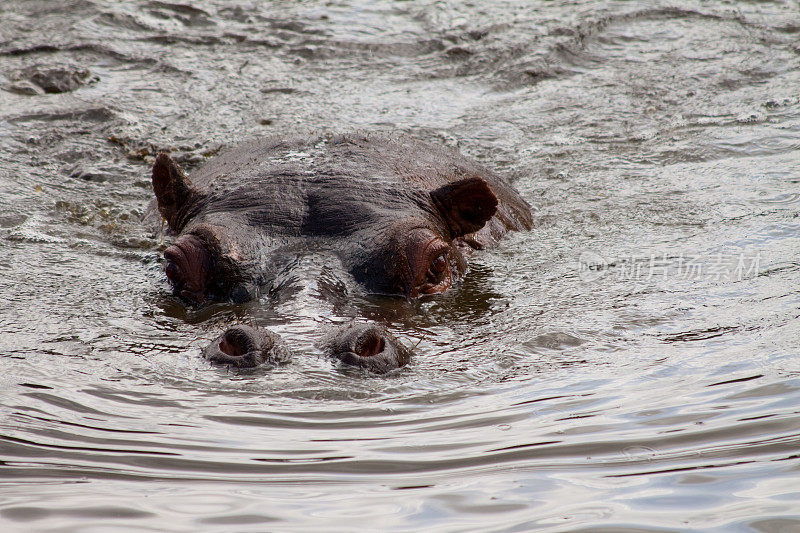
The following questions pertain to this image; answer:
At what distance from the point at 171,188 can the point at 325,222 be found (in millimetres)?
1243

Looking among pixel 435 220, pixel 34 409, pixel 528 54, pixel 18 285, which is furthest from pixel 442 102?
pixel 34 409

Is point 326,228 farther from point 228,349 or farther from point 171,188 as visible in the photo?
point 228,349

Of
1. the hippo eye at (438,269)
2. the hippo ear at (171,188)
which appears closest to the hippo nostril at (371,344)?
the hippo eye at (438,269)

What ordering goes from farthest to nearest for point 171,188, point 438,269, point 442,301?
point 171,188 → point 438,269 → point 442,301

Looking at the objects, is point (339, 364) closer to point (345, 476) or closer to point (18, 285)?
point (345, 476)

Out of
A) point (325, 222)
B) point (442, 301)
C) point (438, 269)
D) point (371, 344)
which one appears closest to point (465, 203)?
point (438, 269)

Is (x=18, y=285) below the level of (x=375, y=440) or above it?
below

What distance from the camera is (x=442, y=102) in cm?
1024

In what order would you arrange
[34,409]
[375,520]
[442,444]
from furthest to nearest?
[34,409] → [442,444] → [375,520]

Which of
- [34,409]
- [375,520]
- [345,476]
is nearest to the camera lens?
[375,520]

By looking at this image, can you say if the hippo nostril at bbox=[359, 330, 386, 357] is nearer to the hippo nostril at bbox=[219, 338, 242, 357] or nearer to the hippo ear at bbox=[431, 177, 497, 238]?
the hippo nostril at bbox=[219, 338, 242, 357]

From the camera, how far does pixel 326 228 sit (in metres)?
5.44

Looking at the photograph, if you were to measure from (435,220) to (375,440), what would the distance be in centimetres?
258

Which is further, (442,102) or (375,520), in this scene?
(442,102)
